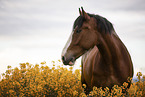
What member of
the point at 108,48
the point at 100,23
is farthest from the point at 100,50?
the point at 100,23

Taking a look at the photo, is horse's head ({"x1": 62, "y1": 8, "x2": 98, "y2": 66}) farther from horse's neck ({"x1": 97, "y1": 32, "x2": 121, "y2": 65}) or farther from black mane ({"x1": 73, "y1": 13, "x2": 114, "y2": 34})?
horse's neck ({"x1": 97, "y1": 32, "x2": 121, "y2": 65})

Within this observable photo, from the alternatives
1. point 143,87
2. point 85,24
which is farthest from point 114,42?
point 143,87

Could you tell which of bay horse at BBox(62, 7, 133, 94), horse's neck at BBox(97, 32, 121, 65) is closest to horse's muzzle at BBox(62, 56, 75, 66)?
bay horse at BBox(62, 7, 133, 94)

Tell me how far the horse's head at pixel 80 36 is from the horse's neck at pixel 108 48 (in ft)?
0.75

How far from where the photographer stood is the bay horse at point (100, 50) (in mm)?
3881

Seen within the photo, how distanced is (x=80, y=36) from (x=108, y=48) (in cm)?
68

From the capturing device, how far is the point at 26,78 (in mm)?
6727

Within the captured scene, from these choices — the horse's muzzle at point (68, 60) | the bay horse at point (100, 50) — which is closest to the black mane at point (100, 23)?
the bay horse at point (100, 50)

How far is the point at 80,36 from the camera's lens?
12.7 feet

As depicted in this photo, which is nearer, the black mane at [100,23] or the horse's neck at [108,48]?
the black mane at [100,23]

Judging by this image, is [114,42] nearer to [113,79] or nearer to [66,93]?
[113,79]

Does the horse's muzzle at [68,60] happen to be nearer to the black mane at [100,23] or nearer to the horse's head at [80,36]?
the horse's head at [80,36]

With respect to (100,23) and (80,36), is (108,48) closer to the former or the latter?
(100,23)

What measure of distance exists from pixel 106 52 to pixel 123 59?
50cm
